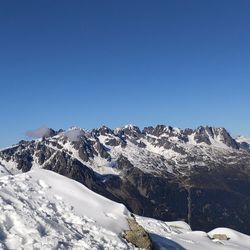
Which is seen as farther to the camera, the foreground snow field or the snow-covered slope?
the foreground snow field

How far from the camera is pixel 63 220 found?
28625 mm

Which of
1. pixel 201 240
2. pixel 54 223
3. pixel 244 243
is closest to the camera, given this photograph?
pixel 54 223

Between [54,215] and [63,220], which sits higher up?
[54,215]

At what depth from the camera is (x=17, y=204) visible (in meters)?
27.3

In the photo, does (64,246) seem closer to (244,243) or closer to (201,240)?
(201,240)

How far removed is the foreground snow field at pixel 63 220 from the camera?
23.6 metres

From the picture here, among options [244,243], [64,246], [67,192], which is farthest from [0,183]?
[244,243]

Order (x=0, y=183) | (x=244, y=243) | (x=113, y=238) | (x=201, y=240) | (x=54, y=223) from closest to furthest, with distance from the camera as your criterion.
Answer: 1. (x=54, y=223)
2. (x=113, y=238)
3. (x=0, y=183)
4. (x=201, y=240)
5. (x=244, y=243)

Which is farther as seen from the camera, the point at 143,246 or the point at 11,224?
the point at 143,246

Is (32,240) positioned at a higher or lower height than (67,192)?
lower

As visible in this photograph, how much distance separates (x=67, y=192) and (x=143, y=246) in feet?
25.2

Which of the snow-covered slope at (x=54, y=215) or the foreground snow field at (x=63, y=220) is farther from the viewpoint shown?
the foreground snow field at (x=63, y=220)

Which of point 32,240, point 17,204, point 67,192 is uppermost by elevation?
point 67,192

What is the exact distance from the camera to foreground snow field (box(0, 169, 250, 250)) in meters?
23.6
